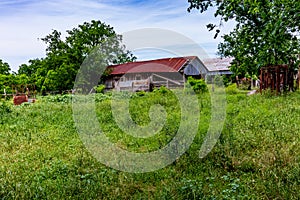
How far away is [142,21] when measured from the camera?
7656mm

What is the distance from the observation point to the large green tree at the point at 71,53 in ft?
110

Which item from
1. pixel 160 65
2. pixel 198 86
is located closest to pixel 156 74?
pixel 160 65

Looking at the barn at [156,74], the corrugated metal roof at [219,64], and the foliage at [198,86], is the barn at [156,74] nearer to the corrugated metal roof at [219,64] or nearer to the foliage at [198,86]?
the foliage at [198,86]

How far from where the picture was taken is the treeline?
110ft

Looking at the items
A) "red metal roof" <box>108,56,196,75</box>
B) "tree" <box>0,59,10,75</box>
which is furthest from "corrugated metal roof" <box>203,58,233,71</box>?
"tree" <box>0,59,10,75</box>

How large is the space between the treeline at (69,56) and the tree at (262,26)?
2857 cm

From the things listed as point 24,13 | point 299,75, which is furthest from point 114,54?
point 24,13

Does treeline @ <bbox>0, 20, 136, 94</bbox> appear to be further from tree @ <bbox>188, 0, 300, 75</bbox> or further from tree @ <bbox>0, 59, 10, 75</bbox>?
tree @ <bbox>188, 0, 300, 75</bbox>

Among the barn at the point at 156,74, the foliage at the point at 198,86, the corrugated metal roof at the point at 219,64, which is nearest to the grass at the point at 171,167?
the foliage at the point at 198,86

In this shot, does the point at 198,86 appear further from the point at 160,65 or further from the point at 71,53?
the point at 71,53

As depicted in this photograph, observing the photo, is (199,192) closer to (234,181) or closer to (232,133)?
(234,181)

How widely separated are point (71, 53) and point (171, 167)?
34117mm

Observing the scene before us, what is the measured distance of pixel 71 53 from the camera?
3672 cm

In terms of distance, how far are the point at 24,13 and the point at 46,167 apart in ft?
17.4
